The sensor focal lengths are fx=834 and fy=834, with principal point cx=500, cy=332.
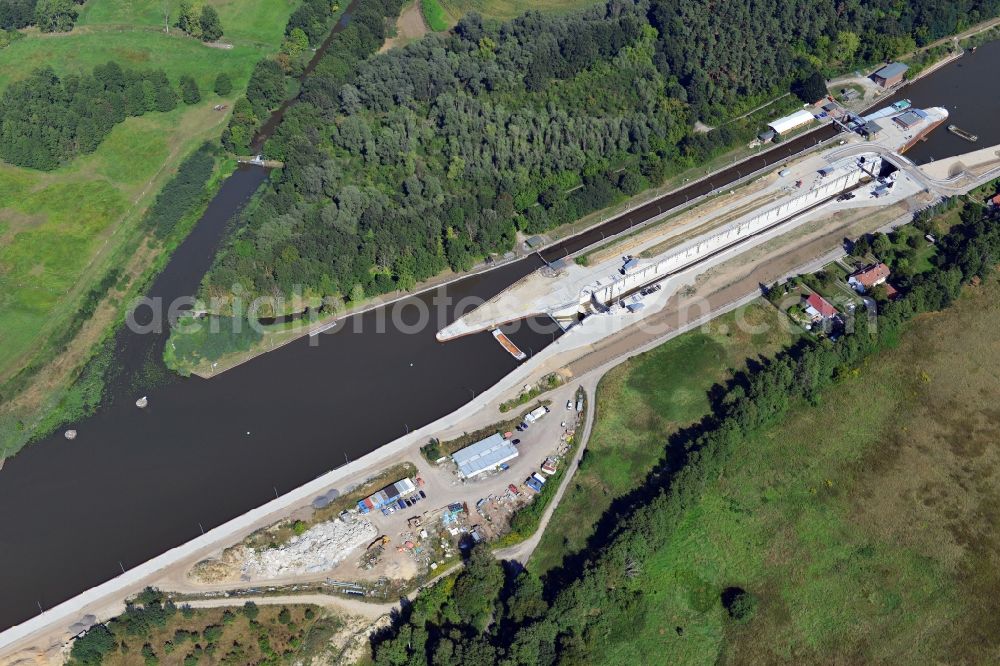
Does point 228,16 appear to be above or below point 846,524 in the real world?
above

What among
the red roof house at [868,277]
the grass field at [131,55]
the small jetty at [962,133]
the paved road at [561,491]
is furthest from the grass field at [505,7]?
the paved road at [561,491]

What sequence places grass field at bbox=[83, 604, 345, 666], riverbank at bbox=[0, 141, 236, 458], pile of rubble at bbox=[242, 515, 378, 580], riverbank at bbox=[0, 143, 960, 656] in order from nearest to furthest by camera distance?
grass field at bbox=[83, 604, 345, 666], riverbank at bbox=[0, 143, 960, 656], pile of rubble at bbox=[242, 515, 378, 580], riverbank at bbox=[0, 141, 236, 458]

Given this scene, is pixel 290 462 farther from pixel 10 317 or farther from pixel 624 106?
pixel 624 106

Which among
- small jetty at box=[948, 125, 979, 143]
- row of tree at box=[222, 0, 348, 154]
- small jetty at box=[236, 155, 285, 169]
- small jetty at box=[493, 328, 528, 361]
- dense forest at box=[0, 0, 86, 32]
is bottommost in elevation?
small jetty at box=[493, 328, 528, 361]

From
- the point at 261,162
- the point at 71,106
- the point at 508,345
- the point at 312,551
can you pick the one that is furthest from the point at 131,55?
the point at 312,551

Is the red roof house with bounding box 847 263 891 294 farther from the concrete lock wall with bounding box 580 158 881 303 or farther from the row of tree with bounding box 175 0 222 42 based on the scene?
the row of tree with bounding box 175 0 222 42

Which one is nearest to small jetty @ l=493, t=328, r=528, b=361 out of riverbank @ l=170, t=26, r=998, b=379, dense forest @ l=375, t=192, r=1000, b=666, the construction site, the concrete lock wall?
the construction site

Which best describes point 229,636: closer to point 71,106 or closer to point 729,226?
point 729,226
